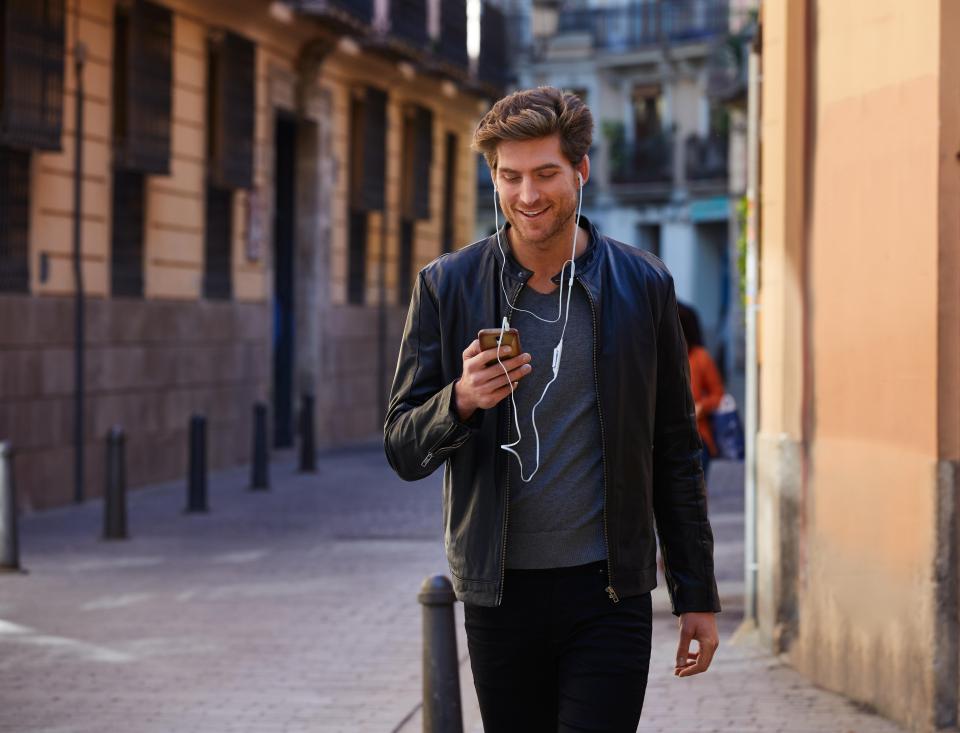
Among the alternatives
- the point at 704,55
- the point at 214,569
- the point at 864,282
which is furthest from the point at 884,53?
the point at 704,55

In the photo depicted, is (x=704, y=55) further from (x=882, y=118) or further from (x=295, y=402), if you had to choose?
(x=882, y=118)

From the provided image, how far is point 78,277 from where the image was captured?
17.0 m

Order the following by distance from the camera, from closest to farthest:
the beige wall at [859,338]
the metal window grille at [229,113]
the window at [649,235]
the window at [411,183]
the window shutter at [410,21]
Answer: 1. the beige wall at [859,338]
2. the metal window grille at [229,113]
3. the window shutter at [410,21]
4. the window at [411,183]
5. the window at [649,235]

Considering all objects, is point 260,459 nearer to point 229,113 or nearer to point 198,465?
point 198,465

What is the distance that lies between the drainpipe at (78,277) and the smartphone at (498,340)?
13.7m

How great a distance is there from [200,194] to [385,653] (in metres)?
12.1

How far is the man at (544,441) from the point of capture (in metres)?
3.90

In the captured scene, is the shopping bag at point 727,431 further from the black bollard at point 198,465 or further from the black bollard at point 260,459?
the black bollard at point 260,459

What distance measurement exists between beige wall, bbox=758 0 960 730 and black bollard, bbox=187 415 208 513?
7570mm

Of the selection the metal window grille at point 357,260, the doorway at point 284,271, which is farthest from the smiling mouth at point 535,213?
the metal window grille at point 357,260

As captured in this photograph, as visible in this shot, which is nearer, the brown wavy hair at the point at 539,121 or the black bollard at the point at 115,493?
the brown wavy hair at the point at 539,121

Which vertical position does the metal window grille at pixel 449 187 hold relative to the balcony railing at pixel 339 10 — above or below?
below

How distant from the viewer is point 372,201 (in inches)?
1057

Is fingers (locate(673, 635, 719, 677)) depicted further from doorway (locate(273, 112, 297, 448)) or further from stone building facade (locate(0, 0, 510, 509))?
doorway (locate(273, 112, 297, 448))
